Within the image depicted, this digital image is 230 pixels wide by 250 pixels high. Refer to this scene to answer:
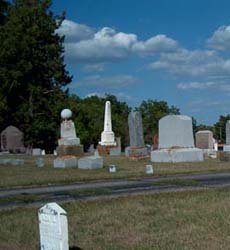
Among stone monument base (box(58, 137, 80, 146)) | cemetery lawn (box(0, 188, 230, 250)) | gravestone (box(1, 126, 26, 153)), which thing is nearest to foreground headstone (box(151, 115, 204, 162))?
stone monument base (box(58, 137, 80, 146))

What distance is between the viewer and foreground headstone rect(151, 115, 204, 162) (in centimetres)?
2827

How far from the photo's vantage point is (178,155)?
28.1 m

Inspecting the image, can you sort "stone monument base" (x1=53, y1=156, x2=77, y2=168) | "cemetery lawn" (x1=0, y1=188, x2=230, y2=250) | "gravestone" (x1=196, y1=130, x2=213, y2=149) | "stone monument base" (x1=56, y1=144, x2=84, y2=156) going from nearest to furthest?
"cemetery lawn" (x1=0, y1=188, x2=230, y2=250) < "stone monument base" (x1=53, y1=156, x2=77, y2=168) < "stone monument base" (x1=56, y1=144, x2=84, y2=156) < "gravestone" (x1=196, y1=130, x2=213, y2=149)

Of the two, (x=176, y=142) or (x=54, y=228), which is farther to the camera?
(x=176, y=142)

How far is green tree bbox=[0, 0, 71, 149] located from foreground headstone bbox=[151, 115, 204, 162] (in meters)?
31.8

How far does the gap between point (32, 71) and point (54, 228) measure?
187ft

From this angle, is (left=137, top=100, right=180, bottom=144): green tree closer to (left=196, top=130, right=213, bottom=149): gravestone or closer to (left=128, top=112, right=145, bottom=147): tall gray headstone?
(left=196, top=130, right=213, bottom=149): gravestone

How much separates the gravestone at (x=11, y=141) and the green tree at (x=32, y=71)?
11.7ft

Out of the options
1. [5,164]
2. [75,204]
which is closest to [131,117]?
[5,164]

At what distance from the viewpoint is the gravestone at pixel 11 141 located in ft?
179

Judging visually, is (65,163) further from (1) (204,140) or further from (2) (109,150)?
(2) (109,150)

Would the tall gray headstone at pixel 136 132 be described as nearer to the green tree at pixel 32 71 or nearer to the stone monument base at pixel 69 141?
the stone monument base at pixel 69 141

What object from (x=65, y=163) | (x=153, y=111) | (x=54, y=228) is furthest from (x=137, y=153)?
(x=153, y=111)

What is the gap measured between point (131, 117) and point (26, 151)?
23.0 metres
